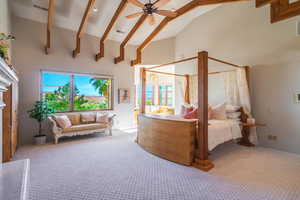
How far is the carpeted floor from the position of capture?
6.69 ft

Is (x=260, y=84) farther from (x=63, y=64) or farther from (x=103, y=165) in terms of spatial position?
(x=63, y=64)

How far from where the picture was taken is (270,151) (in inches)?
145

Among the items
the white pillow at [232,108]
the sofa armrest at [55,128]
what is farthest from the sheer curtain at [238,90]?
the sofa armrest at [55,128]

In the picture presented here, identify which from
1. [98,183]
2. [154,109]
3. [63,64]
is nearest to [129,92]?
A: [63,64]

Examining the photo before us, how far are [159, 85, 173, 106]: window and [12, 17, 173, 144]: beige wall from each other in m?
4.02

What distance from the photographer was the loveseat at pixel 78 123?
4.34m

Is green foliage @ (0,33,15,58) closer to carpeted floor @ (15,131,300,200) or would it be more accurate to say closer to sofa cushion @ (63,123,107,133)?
carpeted floor @ (15,131,300,200)

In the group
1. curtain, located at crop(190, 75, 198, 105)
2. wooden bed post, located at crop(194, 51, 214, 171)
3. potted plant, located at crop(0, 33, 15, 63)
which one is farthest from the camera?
curtain, located at crop(190, 75, 198, 105)

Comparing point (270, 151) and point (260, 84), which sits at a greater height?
point (260, 84)

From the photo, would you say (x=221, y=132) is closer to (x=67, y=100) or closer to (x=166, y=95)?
(x=67, y=100)

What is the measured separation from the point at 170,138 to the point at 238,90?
2649mm

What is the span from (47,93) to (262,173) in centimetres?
592

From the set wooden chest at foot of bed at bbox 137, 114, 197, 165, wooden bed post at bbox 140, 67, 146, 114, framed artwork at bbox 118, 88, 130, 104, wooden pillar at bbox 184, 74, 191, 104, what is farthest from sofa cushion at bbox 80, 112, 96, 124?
wooden pillar at bbox 184, 74, 191, 104

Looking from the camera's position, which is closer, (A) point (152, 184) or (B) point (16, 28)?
(A) point (152, 184)
